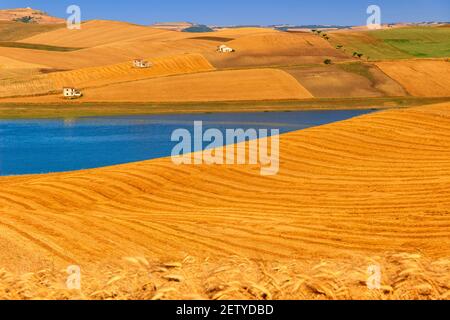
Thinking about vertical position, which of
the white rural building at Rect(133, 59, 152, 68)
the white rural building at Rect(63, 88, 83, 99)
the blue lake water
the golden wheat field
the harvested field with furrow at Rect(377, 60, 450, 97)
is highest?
the white rural building at Rect(133, 59, 152, 68)

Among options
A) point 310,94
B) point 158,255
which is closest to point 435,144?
point 158,255

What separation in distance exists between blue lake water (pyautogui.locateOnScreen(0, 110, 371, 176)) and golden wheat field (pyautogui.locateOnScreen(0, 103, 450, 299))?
1665 centimetres

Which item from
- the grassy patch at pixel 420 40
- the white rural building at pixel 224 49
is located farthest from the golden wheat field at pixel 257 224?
the grassy patch at pixel 420 40

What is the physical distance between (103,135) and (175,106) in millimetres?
21460

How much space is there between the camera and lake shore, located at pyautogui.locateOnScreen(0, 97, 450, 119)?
73.1 meters

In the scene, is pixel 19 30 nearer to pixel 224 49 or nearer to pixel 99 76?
pixel 224 49

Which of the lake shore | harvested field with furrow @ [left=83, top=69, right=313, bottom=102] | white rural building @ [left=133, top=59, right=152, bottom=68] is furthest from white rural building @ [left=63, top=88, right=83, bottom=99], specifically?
white rural building @ [left=133, top=59, right=152, bottom=68]

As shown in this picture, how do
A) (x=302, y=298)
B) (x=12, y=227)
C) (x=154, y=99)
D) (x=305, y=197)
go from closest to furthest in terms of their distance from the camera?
1. (x=302, y=298)
2. (x=12, y=227)
3. (x=305, y=197)
4. (x=154, y=99)

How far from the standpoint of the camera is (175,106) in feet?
255

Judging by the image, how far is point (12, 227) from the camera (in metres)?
16.6

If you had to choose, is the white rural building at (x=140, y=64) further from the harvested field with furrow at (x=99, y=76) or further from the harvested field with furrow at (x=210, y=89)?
the harvested field with furrow at (x=210, y=89)

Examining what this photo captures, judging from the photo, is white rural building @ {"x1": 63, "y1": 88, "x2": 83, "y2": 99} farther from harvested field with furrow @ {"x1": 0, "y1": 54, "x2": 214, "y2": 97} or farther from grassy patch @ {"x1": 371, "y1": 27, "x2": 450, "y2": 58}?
grassy patch @ {"x1": 371, "y1": 27, "x2": 450, "y2": 58}

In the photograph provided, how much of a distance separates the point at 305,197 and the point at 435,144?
33.4 feet
